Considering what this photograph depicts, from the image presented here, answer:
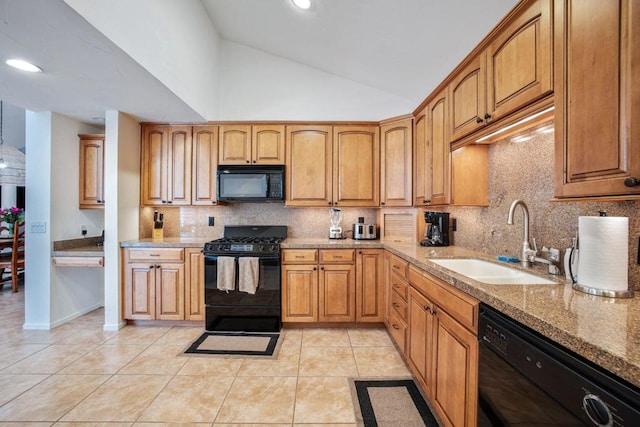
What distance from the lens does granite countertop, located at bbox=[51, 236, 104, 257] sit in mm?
2949

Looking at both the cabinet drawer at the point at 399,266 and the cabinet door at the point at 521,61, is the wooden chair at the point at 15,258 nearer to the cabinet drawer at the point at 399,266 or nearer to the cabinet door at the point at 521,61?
the cabinet drawer at the point at 399,266

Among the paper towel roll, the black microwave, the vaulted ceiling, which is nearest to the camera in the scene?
the paper towel roll

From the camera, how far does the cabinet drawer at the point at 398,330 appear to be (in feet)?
7.30

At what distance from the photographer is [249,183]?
3176 millimetres

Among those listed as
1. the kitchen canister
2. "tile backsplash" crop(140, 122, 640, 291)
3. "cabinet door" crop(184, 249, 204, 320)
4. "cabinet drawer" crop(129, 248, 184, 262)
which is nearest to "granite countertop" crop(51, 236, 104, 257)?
"cabinet drawer" crop(129, 248, 184, 262)

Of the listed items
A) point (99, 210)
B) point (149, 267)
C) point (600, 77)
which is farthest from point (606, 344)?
point (99, 210)

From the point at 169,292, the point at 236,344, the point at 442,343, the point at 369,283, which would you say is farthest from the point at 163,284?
the point at 442,343

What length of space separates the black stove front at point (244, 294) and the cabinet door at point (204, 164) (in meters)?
0.68

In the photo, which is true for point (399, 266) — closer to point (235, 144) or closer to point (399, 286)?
point (399, 286)

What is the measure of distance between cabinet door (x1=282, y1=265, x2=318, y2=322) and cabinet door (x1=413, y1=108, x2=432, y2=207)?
4.24 feet

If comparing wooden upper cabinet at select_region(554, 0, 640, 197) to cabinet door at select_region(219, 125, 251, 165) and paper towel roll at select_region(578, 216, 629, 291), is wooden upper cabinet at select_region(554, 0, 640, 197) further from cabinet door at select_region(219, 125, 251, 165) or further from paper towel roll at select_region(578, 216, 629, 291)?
cabinet door at select_region(219, 125, 251, 165)

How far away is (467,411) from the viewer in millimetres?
1270

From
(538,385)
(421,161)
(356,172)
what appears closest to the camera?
(538,385)

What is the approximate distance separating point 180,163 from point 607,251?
358 centimetres
